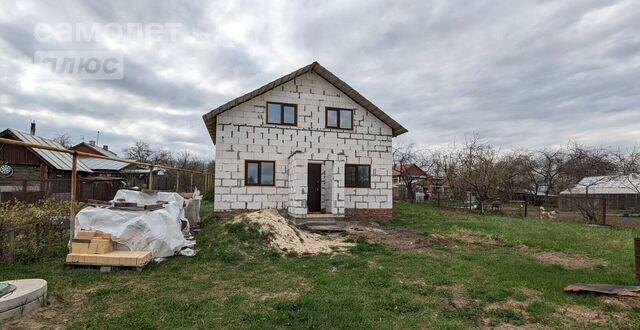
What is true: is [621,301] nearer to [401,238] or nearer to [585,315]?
[585,315]

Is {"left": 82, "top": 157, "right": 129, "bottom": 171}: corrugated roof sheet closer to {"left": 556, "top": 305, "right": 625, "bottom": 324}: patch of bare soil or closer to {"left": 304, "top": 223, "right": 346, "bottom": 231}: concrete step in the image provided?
{"left": 304, "top": 223, "right": 346, "bottom": 231}: concrete step

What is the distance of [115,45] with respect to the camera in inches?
399

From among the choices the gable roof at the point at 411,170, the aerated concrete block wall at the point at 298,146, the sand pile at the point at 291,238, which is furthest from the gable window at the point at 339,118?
the gable roof at the point at 411,170

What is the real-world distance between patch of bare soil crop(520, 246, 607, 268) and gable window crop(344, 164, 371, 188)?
6778mm

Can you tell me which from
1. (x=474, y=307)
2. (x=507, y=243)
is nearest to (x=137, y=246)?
(x=474, y=307)

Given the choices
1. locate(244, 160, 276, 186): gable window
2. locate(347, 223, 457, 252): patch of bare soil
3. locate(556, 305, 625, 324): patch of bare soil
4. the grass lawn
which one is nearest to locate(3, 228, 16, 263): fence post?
the grass lawn

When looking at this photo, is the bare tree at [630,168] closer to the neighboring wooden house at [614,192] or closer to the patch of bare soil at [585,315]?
the neighboring wooden house at [614,192]

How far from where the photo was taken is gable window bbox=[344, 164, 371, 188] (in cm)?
1377

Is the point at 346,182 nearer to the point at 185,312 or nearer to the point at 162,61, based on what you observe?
the point at 162,61

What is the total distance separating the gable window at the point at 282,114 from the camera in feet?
43.1

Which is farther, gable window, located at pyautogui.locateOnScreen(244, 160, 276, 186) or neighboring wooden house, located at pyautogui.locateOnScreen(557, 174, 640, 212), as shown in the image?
neighboring wooden house, located at pyautogui.locateOnScreen(557, 174, 640, 212)

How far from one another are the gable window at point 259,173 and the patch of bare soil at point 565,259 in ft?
28.6

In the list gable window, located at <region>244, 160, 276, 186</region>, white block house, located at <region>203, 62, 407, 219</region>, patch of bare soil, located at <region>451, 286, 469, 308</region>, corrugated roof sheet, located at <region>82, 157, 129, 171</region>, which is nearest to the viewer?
patch of bare soil, located at <region>451, 286, 469, 308</region>

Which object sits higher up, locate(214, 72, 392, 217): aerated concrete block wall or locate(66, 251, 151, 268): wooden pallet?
locate(214, 72, 392, 217): aerated concrete block wall
